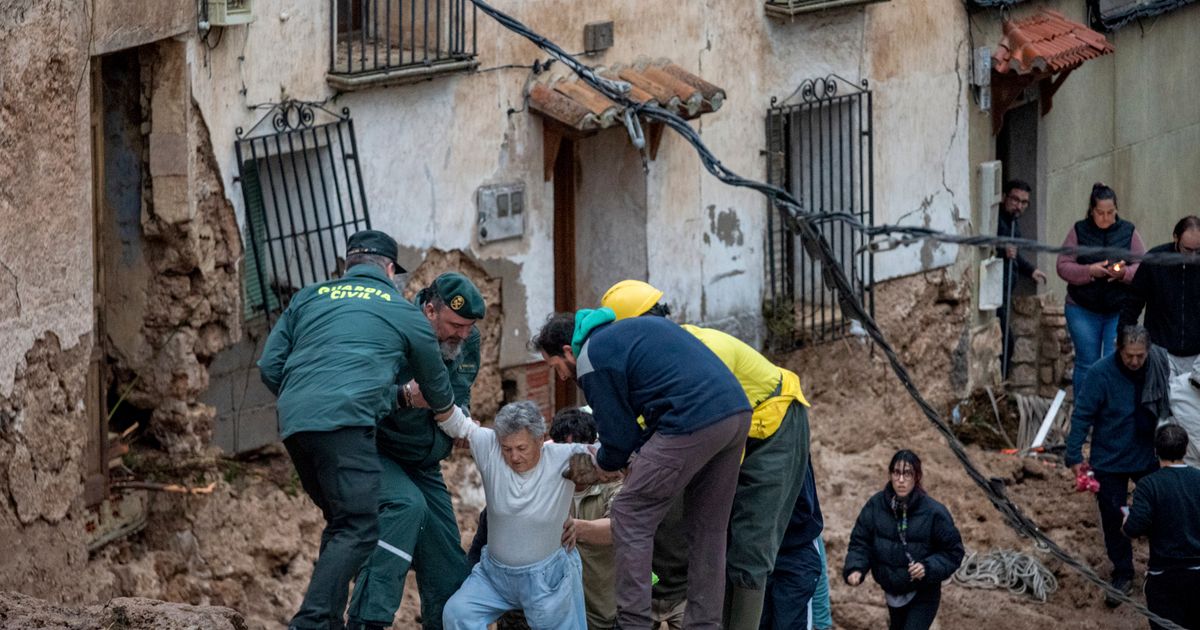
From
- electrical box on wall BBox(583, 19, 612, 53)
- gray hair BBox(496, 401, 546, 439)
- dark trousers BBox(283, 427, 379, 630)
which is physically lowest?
dark trousers BBox(283, 427, 379, 630)

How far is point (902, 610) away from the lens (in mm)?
9984

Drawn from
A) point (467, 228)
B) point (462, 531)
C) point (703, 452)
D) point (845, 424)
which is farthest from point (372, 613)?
→ point (845, 424)

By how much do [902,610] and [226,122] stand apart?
163 inches

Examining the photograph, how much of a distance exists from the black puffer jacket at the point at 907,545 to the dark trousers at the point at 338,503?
3009 mm

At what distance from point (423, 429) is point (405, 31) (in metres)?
3.59

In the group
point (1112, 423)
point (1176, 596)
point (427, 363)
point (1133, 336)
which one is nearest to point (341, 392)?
point (427, 363)

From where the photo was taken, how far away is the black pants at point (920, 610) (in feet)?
32.4

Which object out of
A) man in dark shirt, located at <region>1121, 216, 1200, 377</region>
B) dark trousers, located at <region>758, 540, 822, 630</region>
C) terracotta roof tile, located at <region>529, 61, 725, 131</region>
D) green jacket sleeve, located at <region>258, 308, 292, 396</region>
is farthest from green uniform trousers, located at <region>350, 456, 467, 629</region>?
man in dark shirt, located at <region>1121, 216, 1200, 377</region>

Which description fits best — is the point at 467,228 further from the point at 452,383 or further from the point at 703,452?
the point at 703,452

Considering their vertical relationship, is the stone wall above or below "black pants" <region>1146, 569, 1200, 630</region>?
above

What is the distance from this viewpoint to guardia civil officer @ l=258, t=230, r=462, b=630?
25.0ft

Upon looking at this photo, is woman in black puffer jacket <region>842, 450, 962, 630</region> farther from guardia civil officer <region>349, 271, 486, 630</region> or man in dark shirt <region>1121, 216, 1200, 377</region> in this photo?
man in dark shirt <region>1121, 216, 1200, 377</region>

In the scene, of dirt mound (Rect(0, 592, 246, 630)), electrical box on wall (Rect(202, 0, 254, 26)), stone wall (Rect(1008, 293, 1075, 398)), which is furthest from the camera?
stone wall (Rect(1008, 293, 1075, 398))

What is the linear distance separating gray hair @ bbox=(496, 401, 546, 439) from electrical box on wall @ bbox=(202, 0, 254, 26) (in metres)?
2.80
